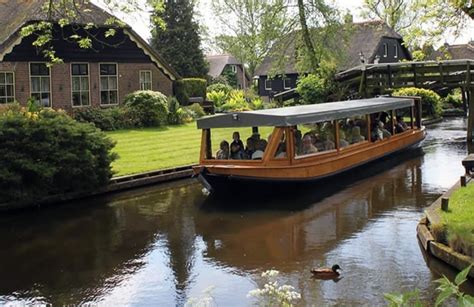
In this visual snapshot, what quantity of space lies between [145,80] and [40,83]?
6.83 m

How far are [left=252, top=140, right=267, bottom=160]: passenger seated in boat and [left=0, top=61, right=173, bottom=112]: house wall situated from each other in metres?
16.4

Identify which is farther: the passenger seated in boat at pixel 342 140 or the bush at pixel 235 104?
the bush at pixel 235 104

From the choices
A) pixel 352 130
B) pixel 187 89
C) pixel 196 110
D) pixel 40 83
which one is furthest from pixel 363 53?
pixel 352 130

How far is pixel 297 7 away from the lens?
3366 cm

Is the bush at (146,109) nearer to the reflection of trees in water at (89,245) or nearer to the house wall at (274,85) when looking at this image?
the reflection of trees in water at (89,245)

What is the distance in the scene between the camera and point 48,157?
49.4 feet

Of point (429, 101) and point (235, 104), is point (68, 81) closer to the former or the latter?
point (235, 104)

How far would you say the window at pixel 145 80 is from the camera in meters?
34.2

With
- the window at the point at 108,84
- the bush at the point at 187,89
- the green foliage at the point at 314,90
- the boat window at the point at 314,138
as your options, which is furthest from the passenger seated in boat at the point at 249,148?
the bush at the point at 187,89

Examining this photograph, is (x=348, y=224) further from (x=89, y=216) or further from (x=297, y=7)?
(x=297, y=7)

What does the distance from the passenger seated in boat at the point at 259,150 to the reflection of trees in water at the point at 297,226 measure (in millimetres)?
1493

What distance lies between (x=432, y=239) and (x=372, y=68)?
2113 cm

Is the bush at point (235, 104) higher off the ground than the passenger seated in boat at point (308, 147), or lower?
higher

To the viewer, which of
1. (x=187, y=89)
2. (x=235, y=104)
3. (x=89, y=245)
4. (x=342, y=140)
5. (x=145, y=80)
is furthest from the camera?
(x=187, y=89)
